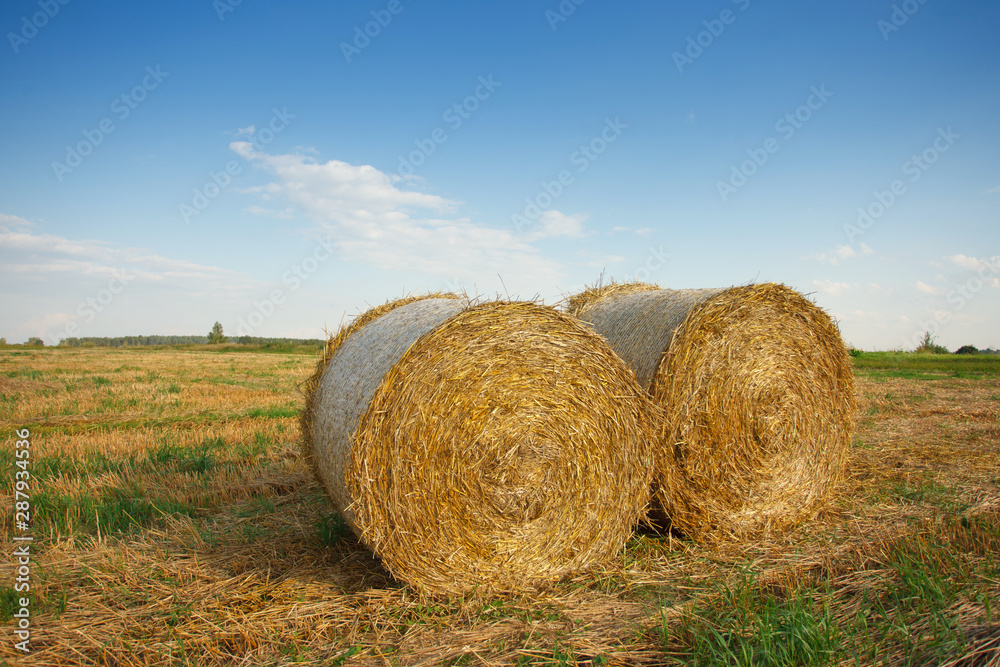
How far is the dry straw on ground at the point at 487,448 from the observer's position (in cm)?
388

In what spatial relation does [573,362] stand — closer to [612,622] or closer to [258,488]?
[612,622]

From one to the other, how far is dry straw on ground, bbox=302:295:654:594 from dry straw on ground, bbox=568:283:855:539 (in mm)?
590

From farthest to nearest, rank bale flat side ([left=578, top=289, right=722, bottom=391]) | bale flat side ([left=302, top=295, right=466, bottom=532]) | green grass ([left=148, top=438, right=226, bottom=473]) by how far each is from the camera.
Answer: green grass ([left=148, top=438, right=226, bottom=473]) < bale flat side ([left=578, top=289, right=722, bottom=391]) < bale flat side ([left=302, top=295, right=466, bottom=532])

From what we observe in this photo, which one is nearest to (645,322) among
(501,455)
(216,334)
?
(501,455)

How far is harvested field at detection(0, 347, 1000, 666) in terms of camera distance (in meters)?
3.17

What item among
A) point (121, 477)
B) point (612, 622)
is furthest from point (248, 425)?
point (612, 622)

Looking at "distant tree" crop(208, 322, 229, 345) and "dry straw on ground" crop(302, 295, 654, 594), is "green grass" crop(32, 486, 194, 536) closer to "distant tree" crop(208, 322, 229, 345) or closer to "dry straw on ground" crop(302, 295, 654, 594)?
"dry straw on ground" crop(302, 295, 654, 594)

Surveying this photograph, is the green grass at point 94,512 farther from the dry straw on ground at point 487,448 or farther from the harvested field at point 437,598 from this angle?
the dry straw on ground at point 487,448

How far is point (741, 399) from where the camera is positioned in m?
5.27

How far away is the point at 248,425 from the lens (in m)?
10.2

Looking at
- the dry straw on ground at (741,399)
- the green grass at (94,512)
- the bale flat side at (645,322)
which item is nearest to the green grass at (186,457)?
the green grass at (94,512)

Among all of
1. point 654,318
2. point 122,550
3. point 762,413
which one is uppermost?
point 654,318

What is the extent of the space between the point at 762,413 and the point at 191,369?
23404 mm

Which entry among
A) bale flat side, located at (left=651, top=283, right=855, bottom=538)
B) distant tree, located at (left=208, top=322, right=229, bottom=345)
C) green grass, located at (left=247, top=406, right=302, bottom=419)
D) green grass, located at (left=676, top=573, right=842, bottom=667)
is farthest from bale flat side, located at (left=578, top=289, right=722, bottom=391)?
distant tree, located at (left=208, top=322, right=229, bottom=345)
